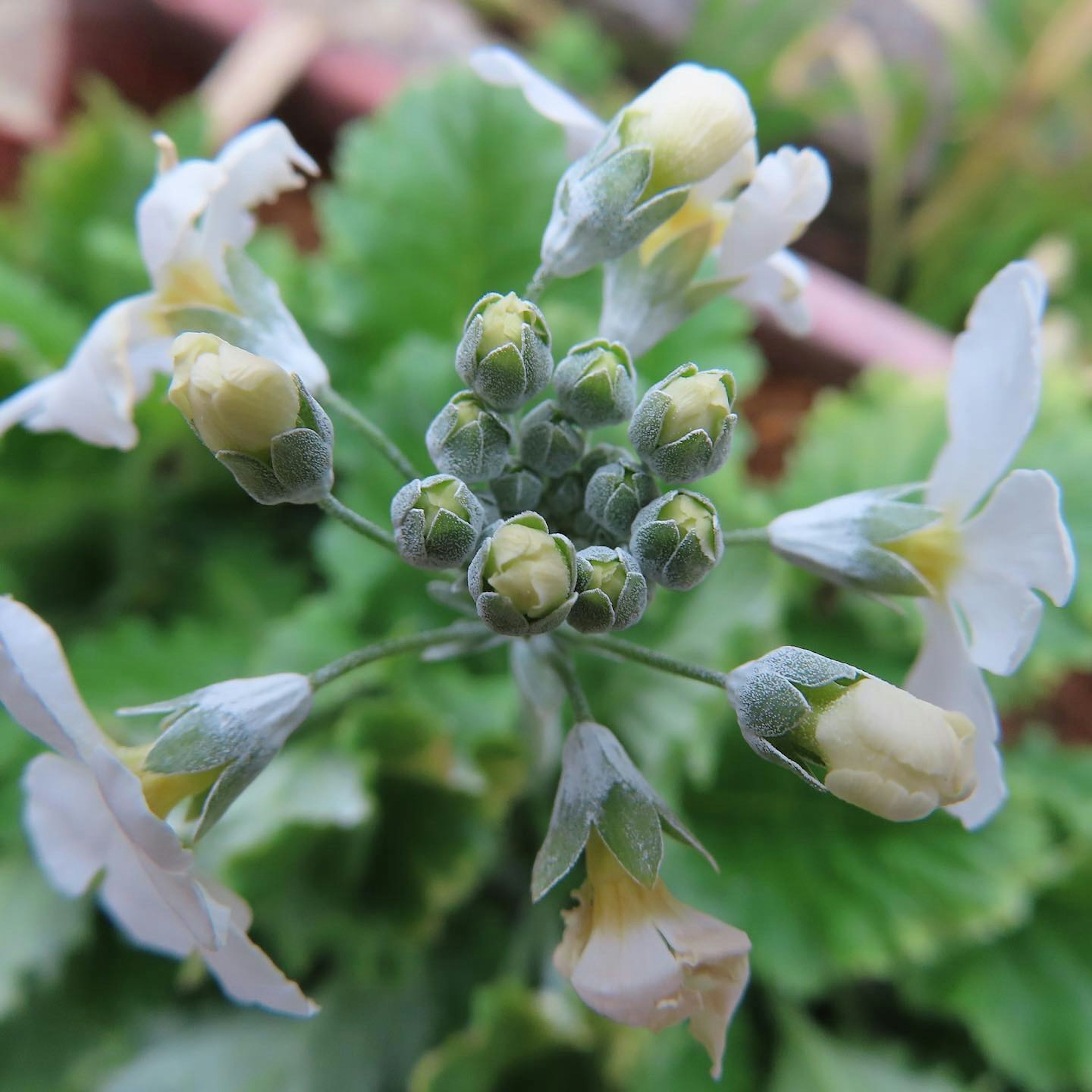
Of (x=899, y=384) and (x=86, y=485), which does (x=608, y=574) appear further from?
(x=86, y=485)

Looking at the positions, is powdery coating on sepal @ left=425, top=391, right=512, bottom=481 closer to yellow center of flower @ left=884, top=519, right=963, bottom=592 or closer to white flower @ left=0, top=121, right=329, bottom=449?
white flower @ left=0, top=121, right=329, bottom=449

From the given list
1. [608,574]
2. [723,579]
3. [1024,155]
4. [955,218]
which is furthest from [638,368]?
[1024,155]

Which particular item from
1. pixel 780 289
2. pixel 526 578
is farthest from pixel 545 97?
pixel 526 578

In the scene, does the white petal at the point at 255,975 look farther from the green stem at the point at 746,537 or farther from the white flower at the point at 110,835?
the green stem at the point at 746,537

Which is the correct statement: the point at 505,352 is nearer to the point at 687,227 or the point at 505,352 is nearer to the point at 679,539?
the point at 679,539

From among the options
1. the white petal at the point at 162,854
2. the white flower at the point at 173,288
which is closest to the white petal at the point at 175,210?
the white flower at the point at 173,288

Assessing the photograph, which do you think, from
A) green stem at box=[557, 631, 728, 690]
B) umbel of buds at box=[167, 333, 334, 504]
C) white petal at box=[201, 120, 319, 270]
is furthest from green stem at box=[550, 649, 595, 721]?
white petal at box=[201, 120, 319, 270]
